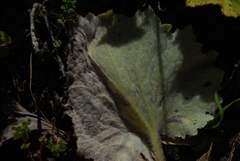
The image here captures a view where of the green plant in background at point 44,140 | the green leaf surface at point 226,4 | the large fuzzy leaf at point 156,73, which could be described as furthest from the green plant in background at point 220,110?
the green plant in background at point 44,140

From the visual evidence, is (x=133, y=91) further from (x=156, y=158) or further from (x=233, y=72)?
(x=233, y=72)

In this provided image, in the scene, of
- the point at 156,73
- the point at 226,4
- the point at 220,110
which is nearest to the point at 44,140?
A: the point at 156,73

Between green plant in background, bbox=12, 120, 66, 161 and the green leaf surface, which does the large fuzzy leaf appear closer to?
the green leaf surface

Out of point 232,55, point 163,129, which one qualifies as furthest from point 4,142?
point 232,55

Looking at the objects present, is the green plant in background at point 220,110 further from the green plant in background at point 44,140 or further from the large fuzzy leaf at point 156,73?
the green plant in background at point 44,140

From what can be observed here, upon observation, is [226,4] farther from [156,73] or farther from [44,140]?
[44,140]
